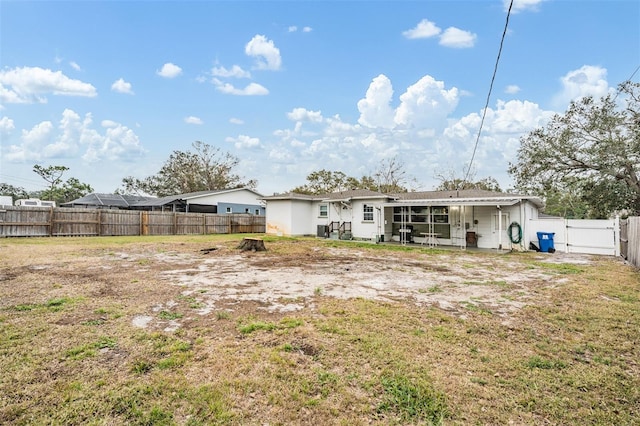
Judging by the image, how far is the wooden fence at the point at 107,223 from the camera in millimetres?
15773

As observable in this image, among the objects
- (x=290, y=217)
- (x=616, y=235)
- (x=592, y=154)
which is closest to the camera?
(x=616, y=235)

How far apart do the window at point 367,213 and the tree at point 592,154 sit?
11.5 meters

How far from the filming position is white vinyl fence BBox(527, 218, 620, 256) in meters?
12.2

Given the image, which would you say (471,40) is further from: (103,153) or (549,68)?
(103,153)

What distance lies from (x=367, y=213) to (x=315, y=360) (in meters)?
15.0

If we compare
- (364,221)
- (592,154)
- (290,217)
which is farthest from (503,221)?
(290,217)

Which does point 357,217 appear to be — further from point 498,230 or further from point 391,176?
point 391,176

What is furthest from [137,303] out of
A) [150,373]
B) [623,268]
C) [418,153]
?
[418,153]

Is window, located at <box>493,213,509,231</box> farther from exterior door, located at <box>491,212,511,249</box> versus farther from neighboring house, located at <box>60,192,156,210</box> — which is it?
neighboring house, located at <box>60,192,156,210</box>

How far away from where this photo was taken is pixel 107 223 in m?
18.4

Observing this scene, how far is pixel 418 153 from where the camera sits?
29.1 metres

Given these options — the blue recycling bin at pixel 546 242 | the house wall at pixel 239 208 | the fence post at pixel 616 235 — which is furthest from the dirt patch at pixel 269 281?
the house wall at pixel 239 208

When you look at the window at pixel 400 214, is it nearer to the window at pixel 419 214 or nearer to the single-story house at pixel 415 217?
the single-story house at pixel 415 217

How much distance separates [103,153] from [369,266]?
31.6m
